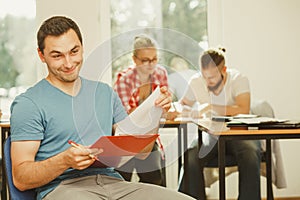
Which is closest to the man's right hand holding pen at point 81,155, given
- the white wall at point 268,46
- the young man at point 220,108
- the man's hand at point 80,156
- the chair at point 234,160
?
the man's hand at point 80,156

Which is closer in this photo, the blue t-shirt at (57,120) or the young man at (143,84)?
the blue t-shirt at (57,120)

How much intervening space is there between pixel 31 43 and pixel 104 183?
2849 millimetres

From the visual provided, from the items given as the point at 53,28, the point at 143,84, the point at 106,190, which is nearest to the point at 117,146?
the point at 106,190

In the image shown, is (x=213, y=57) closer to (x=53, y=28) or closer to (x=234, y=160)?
(x=234, y=160)

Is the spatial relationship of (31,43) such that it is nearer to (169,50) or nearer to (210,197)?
(169,50)

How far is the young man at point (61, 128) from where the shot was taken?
72.4 inches

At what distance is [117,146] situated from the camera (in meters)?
1.71

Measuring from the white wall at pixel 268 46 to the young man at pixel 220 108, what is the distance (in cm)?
54

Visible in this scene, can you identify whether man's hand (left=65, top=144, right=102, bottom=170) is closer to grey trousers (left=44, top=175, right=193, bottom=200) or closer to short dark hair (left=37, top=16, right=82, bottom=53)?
grey trousers (left=44, top=175, right=193, bottom=200)

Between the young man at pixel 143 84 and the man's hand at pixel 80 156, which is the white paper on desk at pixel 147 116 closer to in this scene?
the man's hand at pixel 80 156

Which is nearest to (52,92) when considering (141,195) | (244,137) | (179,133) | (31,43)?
(141,195)

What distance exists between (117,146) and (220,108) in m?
2.15

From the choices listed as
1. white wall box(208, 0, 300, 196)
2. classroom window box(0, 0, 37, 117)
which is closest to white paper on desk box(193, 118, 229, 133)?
white wall box(208, 0, 300, 196)

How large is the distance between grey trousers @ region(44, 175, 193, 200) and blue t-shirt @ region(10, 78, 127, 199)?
37mm
